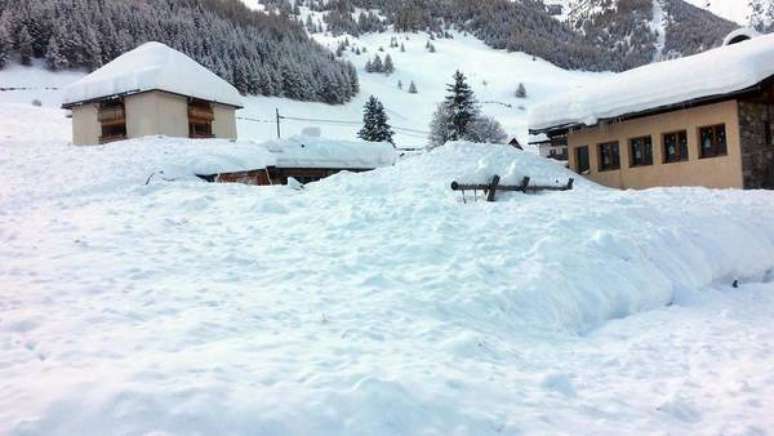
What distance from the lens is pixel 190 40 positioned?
67125 mm

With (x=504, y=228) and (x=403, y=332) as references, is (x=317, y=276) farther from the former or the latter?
(x=504, y=228)

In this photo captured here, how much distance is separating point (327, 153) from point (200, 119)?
364 inches

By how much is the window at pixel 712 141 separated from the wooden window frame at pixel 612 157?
3207 mm

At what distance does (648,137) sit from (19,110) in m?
40.1

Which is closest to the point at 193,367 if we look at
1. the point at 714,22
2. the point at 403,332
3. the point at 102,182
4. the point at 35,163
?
the point at 403,332

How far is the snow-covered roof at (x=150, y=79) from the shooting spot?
28281mm

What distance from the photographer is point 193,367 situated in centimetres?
461

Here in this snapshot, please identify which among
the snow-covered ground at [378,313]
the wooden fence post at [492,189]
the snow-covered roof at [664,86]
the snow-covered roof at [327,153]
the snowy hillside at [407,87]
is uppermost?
the snowy hillside at [407,87]

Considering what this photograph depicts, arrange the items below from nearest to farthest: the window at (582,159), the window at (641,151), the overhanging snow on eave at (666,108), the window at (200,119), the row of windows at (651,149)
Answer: the overhanging snow on eave at (666,108) < the row of windows at (651,149) < the window at (641,151) < the window at (582,159) < the window at (200,119)

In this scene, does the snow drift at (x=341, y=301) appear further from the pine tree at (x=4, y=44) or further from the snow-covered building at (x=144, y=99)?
the pine tree at (x=4, y=44)

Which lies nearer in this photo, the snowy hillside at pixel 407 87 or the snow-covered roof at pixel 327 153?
the snow-covered roof at pixel 327 153

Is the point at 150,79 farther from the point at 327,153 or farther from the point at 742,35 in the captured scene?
the point at 742,35

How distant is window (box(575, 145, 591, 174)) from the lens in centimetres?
2461

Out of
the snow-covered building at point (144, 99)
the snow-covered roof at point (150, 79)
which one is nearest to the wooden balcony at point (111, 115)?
the snow-covered building at point (144, 99)
